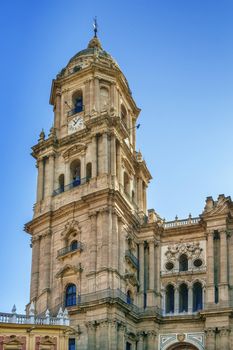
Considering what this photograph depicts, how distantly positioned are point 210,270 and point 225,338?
5656 mm

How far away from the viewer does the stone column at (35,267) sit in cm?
5244

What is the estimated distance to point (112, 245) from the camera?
49531 millimetres

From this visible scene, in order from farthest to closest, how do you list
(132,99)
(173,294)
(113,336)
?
(132,99), (173,294), (113,336)

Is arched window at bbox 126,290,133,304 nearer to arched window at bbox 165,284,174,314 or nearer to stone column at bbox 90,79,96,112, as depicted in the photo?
arched window at bbox 165,284,174,314

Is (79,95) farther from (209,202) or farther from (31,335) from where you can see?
(31,335)

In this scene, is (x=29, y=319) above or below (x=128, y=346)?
above

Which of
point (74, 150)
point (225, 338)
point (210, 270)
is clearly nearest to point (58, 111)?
point (74, 150)

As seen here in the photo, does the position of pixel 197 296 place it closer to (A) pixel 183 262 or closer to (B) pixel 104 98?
(A) pixel 183 262

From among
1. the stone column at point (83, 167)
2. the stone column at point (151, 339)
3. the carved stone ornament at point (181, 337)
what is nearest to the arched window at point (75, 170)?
the stone column at point (83, 167)

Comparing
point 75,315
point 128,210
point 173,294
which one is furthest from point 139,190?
point 75,315

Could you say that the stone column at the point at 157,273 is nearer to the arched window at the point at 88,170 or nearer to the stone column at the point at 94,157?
the arched window at the point at 88,170

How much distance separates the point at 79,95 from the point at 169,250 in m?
15.7

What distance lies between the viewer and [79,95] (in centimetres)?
5991

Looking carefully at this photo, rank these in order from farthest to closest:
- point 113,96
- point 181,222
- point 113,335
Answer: point 113,96 < point 181,222 < point 113,335
